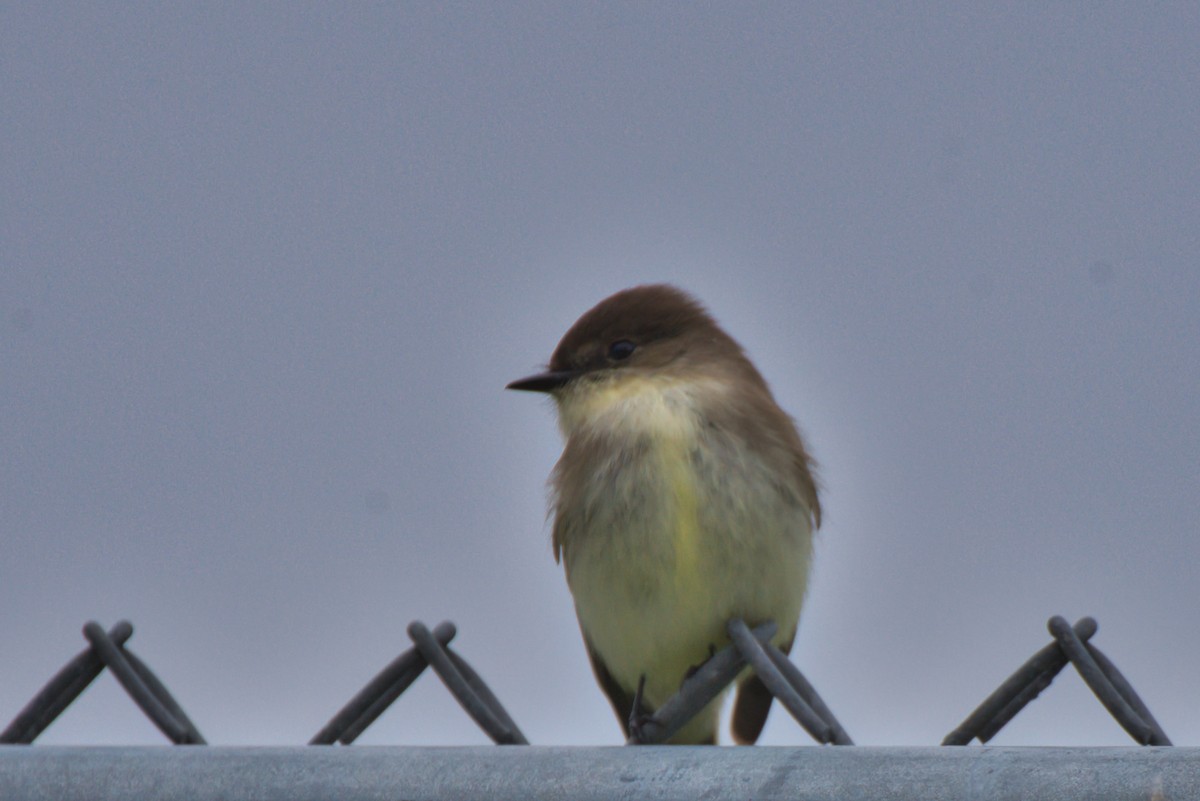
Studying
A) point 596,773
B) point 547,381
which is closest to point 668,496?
point 547,381

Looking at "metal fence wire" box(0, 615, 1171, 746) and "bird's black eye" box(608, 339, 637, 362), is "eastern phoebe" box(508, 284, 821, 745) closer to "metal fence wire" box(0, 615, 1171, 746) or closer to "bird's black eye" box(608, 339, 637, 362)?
"bird's black eye" box(608, 339, 637, 362)

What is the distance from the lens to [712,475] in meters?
3.61

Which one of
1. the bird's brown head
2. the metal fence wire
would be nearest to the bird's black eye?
the bird's brown head

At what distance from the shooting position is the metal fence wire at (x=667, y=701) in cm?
219

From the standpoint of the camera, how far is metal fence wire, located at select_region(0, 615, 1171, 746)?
2.19 metres

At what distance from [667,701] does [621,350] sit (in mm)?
1928

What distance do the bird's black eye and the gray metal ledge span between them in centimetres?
249

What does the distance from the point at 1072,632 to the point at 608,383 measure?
6.84 feet

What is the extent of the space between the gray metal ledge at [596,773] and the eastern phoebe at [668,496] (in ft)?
5.61

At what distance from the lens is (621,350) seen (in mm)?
4301

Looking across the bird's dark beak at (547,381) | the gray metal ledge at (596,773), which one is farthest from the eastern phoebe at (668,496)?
the gray metal ledge at (596,773)

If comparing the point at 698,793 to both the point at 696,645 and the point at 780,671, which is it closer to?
the point at 780,671

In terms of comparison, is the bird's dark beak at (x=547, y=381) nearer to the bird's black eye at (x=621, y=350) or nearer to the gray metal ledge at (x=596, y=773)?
the bird's black eye at (x=621, y=350)

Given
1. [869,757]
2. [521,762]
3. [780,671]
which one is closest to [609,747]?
[521,762]
